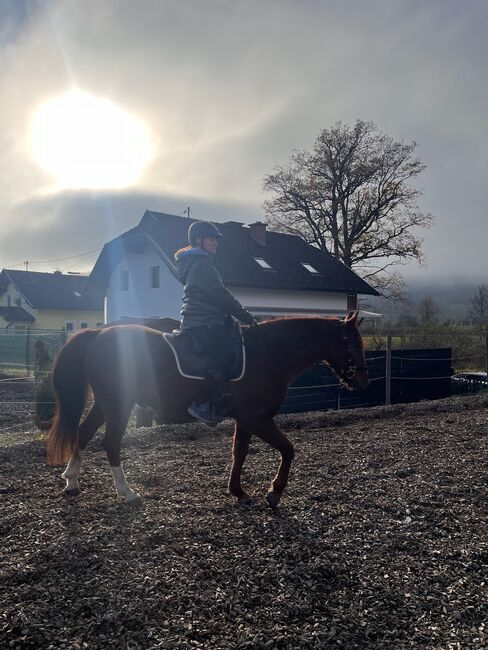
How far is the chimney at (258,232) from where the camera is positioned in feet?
103

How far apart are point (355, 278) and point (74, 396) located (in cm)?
2895

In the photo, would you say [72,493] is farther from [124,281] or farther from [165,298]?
[124,281]

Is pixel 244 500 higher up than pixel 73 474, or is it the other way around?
pixel 73 474

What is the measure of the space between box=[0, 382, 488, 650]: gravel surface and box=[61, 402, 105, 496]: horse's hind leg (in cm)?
14

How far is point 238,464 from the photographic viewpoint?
5.47m

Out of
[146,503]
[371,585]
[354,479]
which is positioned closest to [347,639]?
[371,585]

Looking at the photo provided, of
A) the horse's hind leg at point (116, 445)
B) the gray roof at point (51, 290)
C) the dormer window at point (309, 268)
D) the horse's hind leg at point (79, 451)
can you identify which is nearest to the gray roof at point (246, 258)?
the dormer window at point (309, 268)

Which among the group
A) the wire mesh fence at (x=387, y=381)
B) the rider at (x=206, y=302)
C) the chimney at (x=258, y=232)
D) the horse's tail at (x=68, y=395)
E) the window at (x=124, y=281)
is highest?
the chimney at (x=258, y=232)

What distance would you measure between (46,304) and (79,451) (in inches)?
1897

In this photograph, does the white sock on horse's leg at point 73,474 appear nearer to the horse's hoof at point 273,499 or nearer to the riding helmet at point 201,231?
the horse's hoof at point 273,499

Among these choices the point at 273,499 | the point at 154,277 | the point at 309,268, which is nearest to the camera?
the point at 273,499

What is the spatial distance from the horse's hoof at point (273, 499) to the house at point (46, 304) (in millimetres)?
45170

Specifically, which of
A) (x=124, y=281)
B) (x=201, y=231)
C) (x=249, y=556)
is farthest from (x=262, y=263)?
(x=249, y=556)

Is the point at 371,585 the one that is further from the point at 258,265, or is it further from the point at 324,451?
the point at 258,265
